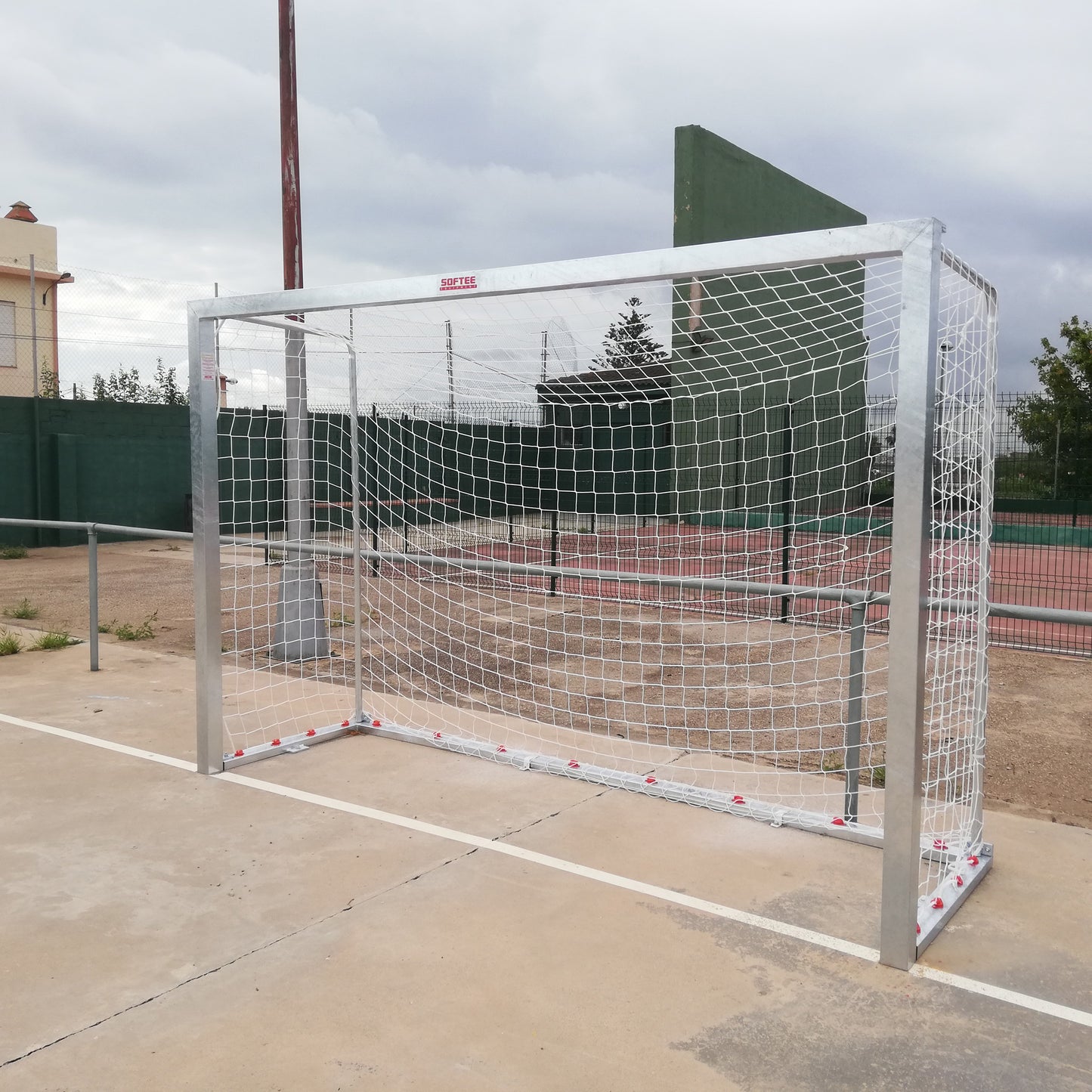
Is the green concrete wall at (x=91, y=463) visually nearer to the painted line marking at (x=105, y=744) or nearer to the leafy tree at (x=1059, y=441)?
the painted line marking at (x=105, y=744)

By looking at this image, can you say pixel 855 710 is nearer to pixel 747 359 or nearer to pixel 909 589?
pixel 909 589

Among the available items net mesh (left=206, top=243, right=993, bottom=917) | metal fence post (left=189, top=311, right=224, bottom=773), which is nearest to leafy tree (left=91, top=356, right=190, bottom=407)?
net mesh (left=206, top=243, right=993, bottom=917)

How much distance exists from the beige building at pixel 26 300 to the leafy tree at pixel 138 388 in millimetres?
1079

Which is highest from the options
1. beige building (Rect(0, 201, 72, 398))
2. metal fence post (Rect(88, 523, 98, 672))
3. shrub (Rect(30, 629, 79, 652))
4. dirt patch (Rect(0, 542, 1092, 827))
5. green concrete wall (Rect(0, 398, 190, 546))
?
beige building (Rect(0, 201, 72, 398))

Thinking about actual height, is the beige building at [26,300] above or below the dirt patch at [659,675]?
above

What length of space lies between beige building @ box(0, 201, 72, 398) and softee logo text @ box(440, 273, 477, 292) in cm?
1567

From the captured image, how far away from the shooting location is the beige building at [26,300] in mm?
19281

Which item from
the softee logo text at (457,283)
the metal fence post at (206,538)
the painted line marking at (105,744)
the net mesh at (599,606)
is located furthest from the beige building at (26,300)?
the softee logo text at (457,283)

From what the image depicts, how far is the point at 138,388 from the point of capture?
2170 centimetres

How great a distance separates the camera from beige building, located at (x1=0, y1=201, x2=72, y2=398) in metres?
19.3

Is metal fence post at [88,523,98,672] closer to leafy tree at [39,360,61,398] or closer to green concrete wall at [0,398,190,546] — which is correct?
green concrete wall at [0,398,190,546]

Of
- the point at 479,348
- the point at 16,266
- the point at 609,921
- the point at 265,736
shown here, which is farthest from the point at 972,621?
the point at 16,266

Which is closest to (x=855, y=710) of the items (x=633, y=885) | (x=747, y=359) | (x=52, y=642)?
(x=633, y=885)

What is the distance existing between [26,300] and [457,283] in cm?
2264
